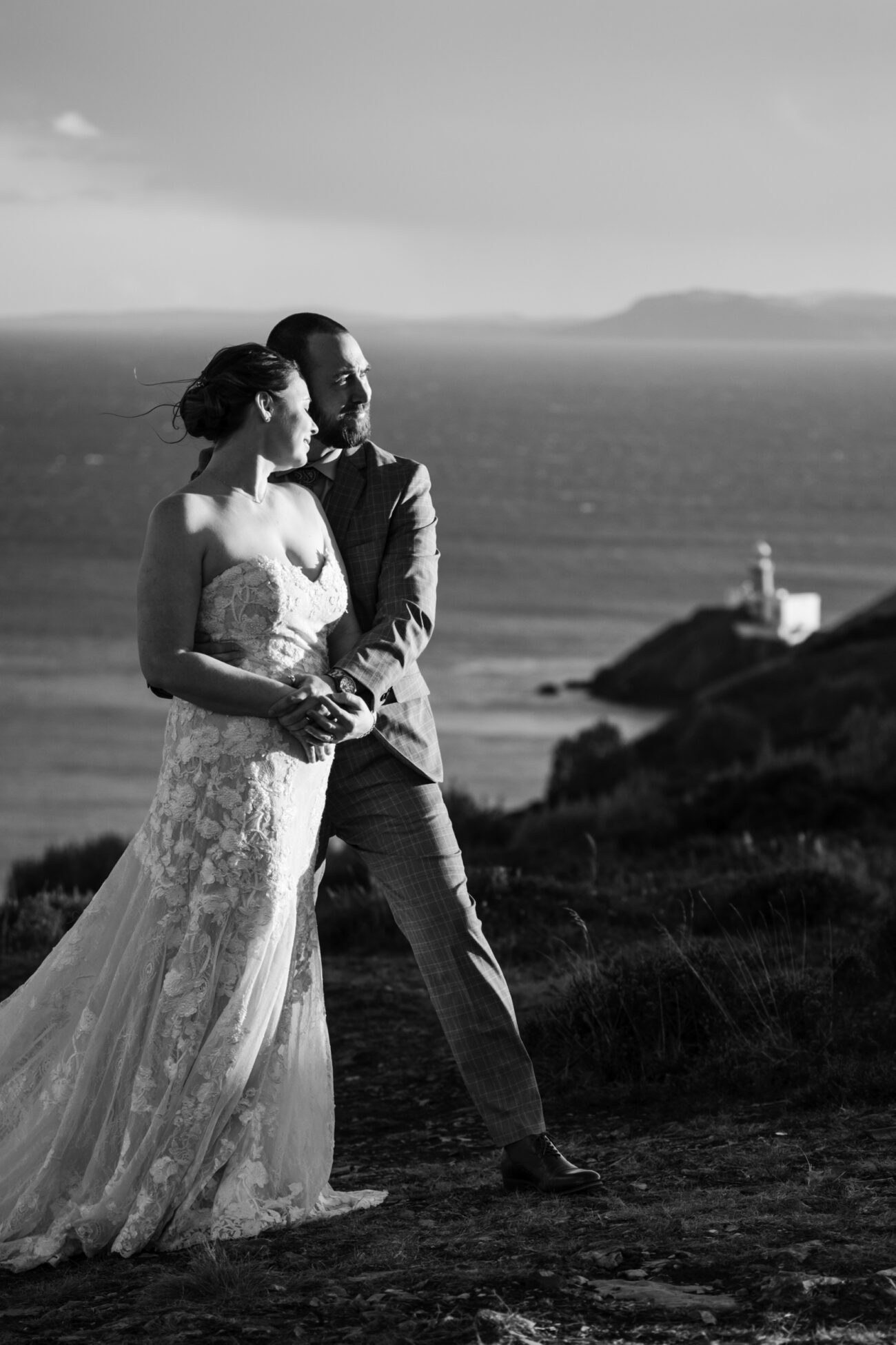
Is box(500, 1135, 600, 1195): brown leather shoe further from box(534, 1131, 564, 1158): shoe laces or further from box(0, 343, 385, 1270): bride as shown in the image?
box(0, 343, 385, 1270): bride

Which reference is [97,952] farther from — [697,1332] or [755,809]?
[755,809]

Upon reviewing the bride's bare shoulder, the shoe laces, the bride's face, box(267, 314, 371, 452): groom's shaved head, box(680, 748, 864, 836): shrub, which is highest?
box(267, 314, 371, 452): groom's shaved head

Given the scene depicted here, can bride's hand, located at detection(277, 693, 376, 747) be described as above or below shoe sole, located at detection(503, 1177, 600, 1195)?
above

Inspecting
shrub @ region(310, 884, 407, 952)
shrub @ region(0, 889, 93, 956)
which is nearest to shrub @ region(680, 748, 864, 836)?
shrub @ region(310, 884, 407, 952)

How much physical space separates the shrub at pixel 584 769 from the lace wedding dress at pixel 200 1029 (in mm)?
14622

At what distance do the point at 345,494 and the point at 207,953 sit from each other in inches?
55.0

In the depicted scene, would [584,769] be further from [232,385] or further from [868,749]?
[232,385]

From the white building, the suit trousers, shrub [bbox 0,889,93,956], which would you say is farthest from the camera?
the white building

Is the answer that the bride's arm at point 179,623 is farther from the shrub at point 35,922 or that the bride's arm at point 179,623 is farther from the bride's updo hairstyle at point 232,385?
the shrub at point 35,922

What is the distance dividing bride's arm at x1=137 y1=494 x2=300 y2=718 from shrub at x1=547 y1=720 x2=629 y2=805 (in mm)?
14863

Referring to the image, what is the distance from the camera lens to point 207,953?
13.9 feet

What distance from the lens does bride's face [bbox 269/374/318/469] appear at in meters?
4.35

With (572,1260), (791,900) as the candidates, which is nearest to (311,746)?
(572,1260)

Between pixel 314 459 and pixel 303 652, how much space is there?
666 millimetres
